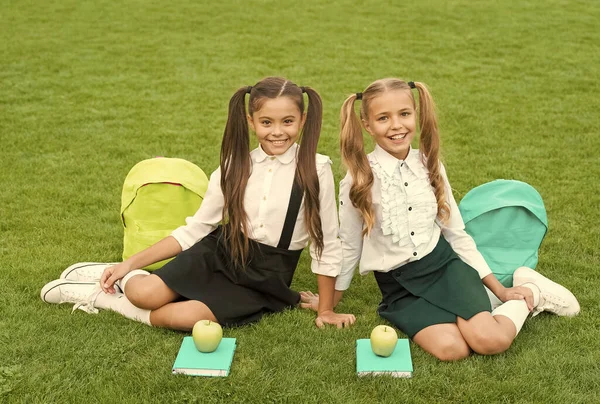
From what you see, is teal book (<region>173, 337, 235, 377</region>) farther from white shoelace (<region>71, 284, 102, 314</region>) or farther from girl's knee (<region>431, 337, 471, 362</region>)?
girl's knee (<region>431, 337, 471, 362</region>)

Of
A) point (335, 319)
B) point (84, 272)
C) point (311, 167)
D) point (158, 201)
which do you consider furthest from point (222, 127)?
point (335, 319)

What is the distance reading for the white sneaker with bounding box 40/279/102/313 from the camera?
4156mm

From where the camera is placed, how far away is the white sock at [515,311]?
3752 millimetres

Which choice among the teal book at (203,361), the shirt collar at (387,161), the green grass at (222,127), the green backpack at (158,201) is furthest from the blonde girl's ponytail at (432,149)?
the green backpack at (158,201)

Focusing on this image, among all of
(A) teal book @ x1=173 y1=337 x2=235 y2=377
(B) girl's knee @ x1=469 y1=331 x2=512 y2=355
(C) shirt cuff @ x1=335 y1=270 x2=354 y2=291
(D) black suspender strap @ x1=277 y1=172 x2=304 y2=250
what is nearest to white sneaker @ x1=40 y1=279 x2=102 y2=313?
(A) teal book @ x1=173 y1=337 x2=235 y2=377

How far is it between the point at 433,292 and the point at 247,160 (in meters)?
1.16

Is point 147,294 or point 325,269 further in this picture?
point 325,269

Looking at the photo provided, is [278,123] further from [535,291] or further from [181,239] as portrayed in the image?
[535,291]

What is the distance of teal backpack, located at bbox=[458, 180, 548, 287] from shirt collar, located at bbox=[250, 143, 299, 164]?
1148 mm

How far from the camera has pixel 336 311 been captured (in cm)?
421

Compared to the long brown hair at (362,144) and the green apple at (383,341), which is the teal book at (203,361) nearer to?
the green apple at (383,341)

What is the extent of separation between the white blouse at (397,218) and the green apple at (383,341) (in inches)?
20.0

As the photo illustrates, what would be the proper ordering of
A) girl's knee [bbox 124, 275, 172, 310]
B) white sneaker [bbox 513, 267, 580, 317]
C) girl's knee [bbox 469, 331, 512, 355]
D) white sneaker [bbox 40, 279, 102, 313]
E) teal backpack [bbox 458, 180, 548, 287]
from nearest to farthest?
1. girl's knee [bbox 469, 331, 512, 355]
2. girl's knee [bbox 124, 275, 172, 310]
3. white sneaker [bbox 513, 267, 580, 317]
4. white sneaker [bbox 40, 279, 102, 313]
5. teal backpack [bbox 458, 180, 548, 287]

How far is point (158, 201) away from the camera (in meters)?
4.57
